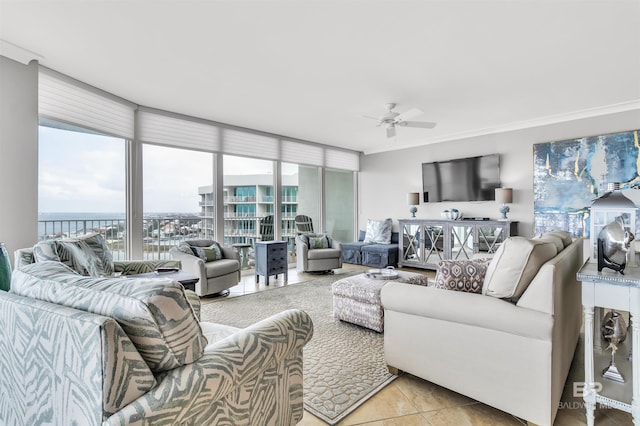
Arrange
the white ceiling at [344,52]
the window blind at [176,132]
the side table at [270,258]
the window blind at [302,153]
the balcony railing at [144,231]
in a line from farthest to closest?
the window blind at [302,153]
the side table at [270,258]
the window blind at [176,132]
the balcony railing at [144,231]
the white ceiling at [344,52]

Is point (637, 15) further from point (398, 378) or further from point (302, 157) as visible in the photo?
point (302, 157)

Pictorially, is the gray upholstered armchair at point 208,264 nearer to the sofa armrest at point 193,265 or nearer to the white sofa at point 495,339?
the sofa armrest at point 193,265

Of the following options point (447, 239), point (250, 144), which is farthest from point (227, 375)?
point (447, 239)

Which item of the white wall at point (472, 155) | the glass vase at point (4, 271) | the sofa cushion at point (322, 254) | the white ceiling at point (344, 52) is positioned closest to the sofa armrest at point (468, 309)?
the white ceiling at point (344, 52)

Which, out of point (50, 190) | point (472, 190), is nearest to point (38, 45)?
point (50, 190)

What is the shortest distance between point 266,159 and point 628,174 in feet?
17.0

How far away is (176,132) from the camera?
4574mm

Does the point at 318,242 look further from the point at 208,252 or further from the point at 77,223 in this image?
the point at 77,223

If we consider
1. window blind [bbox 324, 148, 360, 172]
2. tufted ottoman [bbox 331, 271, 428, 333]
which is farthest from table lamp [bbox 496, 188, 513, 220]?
window blind [bbox 324, 148, 360, 172]

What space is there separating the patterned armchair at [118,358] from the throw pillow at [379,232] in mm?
5327

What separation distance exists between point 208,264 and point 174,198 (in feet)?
4.22

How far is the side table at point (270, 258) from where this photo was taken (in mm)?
4855

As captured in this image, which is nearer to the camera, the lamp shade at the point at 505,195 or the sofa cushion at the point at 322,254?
the lamp shade at the point at 505,195

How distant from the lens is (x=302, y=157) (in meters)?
6.37
